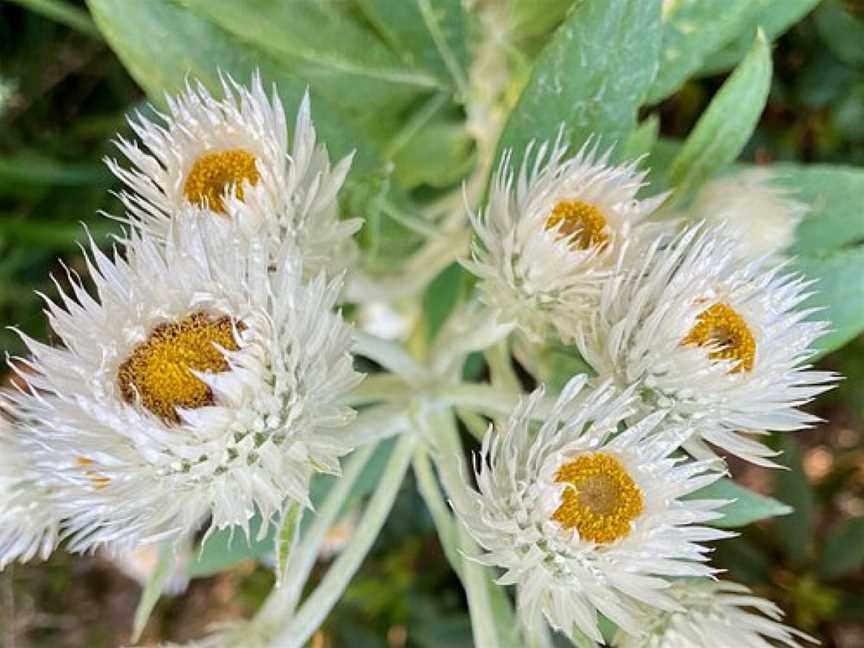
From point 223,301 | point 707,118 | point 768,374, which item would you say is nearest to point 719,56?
point 707,118

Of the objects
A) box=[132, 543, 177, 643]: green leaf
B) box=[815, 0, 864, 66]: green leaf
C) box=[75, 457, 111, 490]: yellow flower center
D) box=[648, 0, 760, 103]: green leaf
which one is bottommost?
box=[132, 543, 177, 643]: green leaf

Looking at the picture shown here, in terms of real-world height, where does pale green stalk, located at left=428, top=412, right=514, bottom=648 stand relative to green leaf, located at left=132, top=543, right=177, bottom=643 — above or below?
above

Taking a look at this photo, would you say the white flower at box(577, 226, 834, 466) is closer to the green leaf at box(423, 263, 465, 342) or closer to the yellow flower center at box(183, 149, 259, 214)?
the yellow flower center at box(183, 149, 259, 214)

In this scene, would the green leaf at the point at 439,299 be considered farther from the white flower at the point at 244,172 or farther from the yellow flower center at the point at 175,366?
the yellow flower center at the point at 175,366

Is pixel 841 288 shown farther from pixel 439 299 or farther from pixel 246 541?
pixel 246 541

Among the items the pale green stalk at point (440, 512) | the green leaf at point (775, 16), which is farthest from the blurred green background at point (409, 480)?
the pale green stalk at point (440, 512)

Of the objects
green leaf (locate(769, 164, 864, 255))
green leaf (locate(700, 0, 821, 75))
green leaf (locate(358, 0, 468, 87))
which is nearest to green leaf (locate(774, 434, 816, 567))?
green leaf (locate(769, 164, 864, 255))
